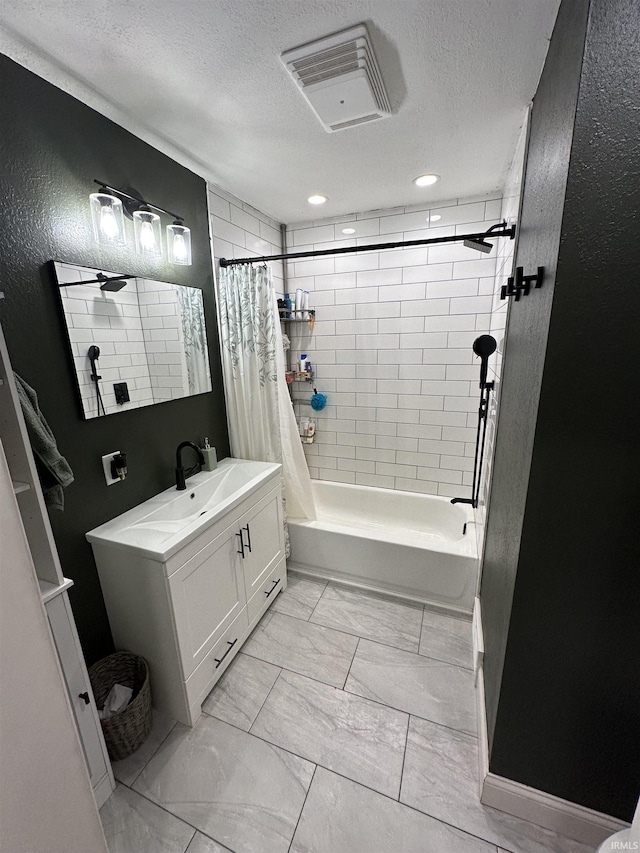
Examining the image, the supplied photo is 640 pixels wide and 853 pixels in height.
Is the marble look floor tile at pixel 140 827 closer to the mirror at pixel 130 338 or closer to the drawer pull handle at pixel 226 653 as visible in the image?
the drawer pull handle at pixel 226 653

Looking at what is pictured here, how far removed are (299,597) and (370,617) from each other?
1.54ft

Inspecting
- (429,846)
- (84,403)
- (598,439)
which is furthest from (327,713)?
(84,403)

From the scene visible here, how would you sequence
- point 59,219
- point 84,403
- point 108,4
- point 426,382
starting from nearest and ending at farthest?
point 108,4
point 59,219
point 84,403
point 426,382

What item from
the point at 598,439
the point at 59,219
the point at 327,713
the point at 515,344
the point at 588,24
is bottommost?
the point at 327,713

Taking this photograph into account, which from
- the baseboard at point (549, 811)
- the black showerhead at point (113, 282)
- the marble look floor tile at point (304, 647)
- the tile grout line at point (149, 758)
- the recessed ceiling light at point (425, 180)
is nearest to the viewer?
the baseboard at point (549, 811)

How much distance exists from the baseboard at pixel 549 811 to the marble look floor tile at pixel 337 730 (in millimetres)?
334

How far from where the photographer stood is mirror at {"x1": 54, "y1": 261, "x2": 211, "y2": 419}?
136 centimetres

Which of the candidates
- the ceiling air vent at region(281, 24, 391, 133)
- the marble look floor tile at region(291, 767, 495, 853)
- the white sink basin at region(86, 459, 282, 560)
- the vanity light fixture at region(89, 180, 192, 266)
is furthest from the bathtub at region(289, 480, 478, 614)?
the ceiling air vent at region(281, 24, 391, 133)

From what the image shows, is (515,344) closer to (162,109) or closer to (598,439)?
(598,439)

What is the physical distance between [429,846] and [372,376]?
2397mm

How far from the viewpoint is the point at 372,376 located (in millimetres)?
2713

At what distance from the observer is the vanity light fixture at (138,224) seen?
1.37 meters

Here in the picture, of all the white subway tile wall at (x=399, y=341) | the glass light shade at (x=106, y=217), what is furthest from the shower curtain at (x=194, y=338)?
the white subway tile wall at (x=399, y=341)

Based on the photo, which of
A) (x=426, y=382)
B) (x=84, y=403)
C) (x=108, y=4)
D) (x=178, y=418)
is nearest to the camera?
(x=108, y=4)
